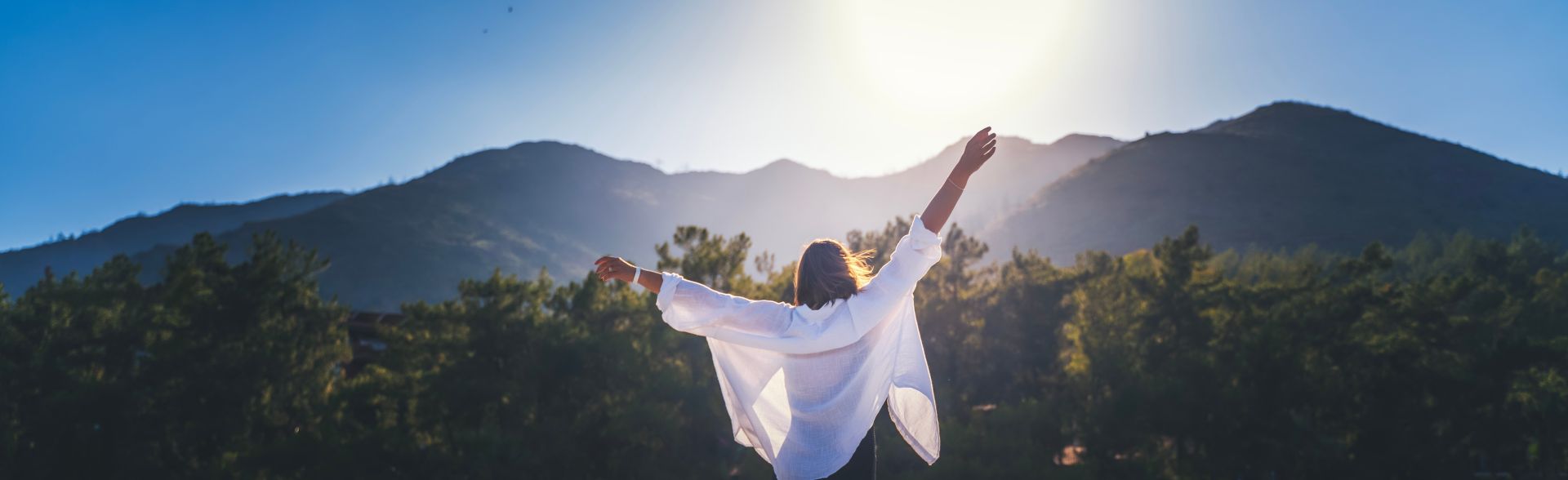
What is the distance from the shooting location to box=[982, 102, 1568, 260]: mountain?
296 feet

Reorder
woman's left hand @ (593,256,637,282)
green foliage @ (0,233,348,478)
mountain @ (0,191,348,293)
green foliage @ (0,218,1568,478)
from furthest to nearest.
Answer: mountain @ (0,191,348,293) < green foliage @ (0,233,348,478) < green foliage @ (0,218,1568,478) < woman's left hand @ (593,256,637,282)

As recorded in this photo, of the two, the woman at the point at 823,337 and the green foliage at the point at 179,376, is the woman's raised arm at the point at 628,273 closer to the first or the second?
the woman at the point at 823,337

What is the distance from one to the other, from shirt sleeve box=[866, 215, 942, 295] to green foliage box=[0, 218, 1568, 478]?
12469 mm

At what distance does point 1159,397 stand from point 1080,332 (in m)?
4.79

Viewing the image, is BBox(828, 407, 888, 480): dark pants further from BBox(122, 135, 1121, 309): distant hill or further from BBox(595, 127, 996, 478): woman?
BBox(122, 135, 1121, 309): distant hill

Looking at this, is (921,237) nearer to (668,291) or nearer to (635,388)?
(668,291)

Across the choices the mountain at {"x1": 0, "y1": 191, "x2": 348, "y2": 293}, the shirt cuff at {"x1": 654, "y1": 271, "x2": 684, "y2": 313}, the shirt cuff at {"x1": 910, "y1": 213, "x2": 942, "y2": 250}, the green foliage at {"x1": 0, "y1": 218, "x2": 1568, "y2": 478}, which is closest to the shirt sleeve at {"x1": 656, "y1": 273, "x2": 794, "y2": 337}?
the shirt cuff at {"x1": 654, "y1": 271, "x2": 684, "y2": 313}

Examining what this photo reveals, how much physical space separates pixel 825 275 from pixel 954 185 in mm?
450

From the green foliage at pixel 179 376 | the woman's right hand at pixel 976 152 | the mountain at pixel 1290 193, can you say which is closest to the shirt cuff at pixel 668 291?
the woman's right hand at pixel 976 152

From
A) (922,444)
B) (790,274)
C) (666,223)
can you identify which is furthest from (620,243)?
(922,444)

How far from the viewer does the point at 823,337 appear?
2.17 meters

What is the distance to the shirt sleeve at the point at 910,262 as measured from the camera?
7.23 feet

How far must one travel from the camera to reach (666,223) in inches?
7313

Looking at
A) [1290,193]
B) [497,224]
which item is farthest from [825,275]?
[497,224]
